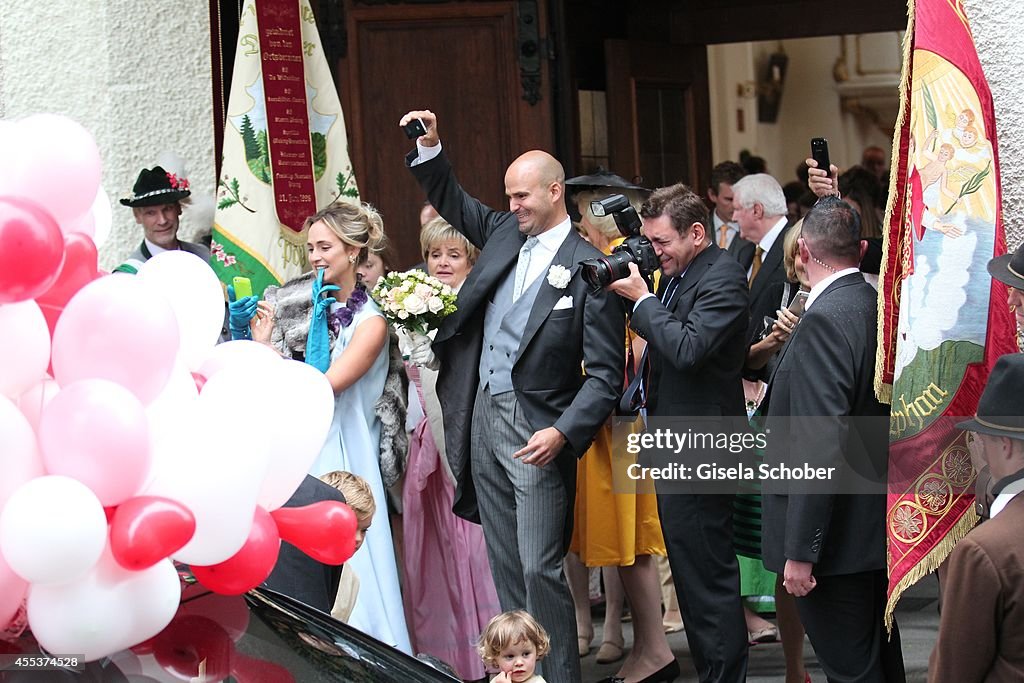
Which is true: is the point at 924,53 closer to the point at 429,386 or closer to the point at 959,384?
the point at 959,384

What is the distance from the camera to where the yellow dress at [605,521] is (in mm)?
5605

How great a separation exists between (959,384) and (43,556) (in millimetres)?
2801

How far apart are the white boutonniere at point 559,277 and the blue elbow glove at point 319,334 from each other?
3.01 feet

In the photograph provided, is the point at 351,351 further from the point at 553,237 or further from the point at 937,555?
the point at 937,555

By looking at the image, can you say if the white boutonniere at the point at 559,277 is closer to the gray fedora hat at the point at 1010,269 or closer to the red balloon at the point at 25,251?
the gray fedora hat at the point at 1010,269

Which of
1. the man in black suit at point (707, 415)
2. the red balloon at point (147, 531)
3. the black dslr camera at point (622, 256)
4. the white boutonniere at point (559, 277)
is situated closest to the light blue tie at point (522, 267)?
the white boutonniere at point (559, 277)

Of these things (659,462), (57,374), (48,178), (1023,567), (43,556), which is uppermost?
(48,178)

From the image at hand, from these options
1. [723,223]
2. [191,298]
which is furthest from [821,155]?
[191,298]

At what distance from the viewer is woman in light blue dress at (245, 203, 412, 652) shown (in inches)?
208

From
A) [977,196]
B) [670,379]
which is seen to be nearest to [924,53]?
[977,196]

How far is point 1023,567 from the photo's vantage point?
2.83 metres

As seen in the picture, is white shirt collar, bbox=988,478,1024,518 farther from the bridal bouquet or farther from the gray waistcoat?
the bridal bouquet

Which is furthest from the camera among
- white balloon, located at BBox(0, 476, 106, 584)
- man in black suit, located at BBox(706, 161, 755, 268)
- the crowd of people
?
man in black suit, located at BBox(706, 161, 755, 268)

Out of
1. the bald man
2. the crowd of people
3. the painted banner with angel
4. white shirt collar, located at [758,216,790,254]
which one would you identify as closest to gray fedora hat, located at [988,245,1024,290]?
the crowd of people
